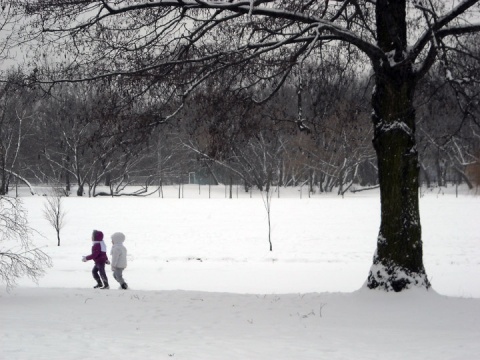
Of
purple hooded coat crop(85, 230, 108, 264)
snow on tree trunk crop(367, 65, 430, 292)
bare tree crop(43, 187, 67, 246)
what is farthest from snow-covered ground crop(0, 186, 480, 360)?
purple hooded coat crop(85, 230, 108, 264)

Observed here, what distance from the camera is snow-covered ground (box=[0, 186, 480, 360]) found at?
6.12 m

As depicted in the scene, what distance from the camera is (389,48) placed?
9.12 m

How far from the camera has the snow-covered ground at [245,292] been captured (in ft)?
20.1

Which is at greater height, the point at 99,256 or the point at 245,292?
the point at 99,256

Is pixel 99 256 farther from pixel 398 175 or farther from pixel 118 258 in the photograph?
pixel 398 175

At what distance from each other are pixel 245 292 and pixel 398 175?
7.00 meters

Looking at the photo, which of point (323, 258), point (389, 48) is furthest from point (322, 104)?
Result: point (323, 258)

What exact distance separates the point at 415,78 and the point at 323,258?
13.4 meters

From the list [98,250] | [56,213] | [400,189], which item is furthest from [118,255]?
[56,213]

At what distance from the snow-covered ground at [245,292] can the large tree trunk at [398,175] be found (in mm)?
411

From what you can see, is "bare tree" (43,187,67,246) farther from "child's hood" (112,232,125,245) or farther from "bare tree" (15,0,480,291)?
"bare tree" (15,0,480,291)

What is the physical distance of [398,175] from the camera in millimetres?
8977

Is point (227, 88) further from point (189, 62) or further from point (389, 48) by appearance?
point (389, 48)

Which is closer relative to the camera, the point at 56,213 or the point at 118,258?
the point at 118,258
